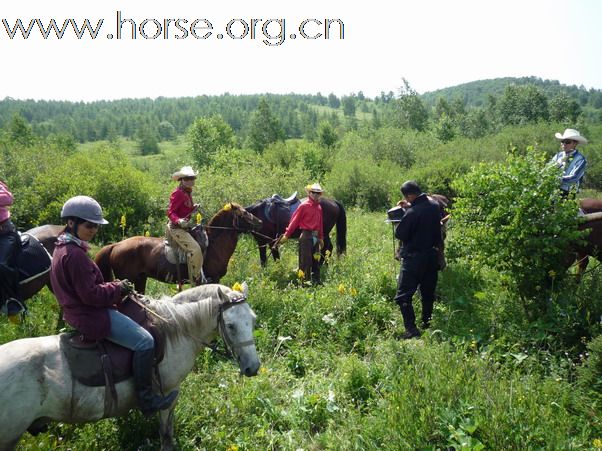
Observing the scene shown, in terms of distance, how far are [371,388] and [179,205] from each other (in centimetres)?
456

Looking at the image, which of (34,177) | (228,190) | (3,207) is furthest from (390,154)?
(3,207)

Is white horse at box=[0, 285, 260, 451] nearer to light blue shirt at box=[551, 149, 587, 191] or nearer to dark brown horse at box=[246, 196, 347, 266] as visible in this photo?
light blue shirt at box=[551, 149, 587, 191]

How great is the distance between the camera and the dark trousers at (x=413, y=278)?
6.28 m

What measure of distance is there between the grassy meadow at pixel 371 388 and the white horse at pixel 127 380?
594mm

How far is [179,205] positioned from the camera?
734 centimetres

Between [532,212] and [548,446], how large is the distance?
133 inches

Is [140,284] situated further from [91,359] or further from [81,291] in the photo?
[81,291]

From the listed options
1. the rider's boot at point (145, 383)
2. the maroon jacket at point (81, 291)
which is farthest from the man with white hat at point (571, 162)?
the maroon jacket at point (81, 291)

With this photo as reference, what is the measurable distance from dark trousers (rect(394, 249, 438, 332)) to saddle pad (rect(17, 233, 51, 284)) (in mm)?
5511

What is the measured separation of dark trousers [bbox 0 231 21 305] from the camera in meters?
5.82

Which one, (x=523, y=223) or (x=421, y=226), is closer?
(x=523, y=223)

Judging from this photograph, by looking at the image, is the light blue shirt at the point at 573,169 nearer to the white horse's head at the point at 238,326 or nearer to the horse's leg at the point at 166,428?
the white horse's head at the point at 238,326

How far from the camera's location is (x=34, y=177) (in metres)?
16.5

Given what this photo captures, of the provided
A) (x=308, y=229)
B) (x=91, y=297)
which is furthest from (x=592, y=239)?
(x=91, y=297)
